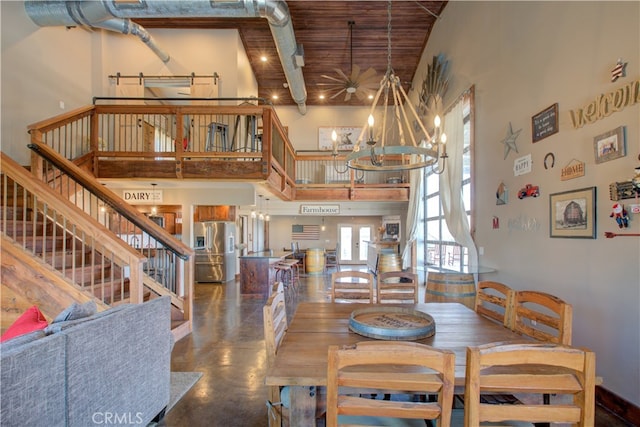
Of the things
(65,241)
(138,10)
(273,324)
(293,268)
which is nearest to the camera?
(273,324)

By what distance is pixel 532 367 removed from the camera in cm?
152

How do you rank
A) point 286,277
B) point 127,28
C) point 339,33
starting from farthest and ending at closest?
1. point 286,277
2. point 339,33
3. point 127,28

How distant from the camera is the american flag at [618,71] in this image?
91.4 inches

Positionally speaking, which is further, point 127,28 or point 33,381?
point 127,28

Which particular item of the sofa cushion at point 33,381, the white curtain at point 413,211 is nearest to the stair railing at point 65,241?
the sofa cushion at point 33,381

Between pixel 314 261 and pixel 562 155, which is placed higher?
pixel 562 155

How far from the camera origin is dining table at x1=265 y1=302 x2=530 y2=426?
56.3 inches

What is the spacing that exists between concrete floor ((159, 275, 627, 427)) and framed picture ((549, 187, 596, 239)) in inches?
53.6

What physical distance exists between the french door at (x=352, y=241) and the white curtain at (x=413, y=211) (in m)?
4.82

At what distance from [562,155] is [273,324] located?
2.91 meters

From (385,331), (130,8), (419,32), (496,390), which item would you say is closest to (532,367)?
(496,390)

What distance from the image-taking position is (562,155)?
2.91 meters

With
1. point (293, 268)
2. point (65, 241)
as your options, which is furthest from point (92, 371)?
point (293, 268)

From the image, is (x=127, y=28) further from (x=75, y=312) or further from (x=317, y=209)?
(x=75, y=312)
